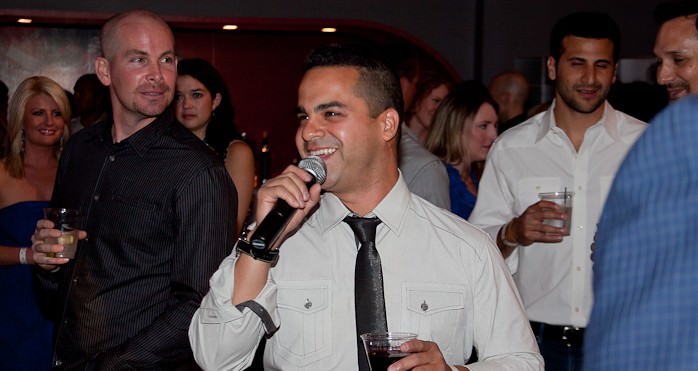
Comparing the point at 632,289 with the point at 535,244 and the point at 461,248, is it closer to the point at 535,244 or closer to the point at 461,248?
the point at 461,248

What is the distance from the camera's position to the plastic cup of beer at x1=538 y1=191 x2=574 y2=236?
323cm

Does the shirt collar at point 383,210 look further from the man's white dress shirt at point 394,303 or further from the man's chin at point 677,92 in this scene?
the man's chin at point 677,92

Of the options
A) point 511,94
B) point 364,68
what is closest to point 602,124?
point 364,68

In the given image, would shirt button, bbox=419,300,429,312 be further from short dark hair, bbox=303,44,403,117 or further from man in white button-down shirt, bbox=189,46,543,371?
short dark hair, bbox=303,44,403,117

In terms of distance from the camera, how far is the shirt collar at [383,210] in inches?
94.0

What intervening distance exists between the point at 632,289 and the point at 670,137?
16cm

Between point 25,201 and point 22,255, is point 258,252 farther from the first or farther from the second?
point 25,201

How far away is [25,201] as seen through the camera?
4.58 metres

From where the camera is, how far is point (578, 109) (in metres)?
3.58

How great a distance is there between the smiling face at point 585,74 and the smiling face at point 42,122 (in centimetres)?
252

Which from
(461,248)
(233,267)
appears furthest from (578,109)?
(233,267)

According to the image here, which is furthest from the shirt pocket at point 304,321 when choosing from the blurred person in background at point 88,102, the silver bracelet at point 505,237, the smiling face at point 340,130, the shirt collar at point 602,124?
the blurred person in background at point 88,102

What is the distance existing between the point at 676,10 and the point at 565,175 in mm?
722

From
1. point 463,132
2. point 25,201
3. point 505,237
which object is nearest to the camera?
point 505,237
